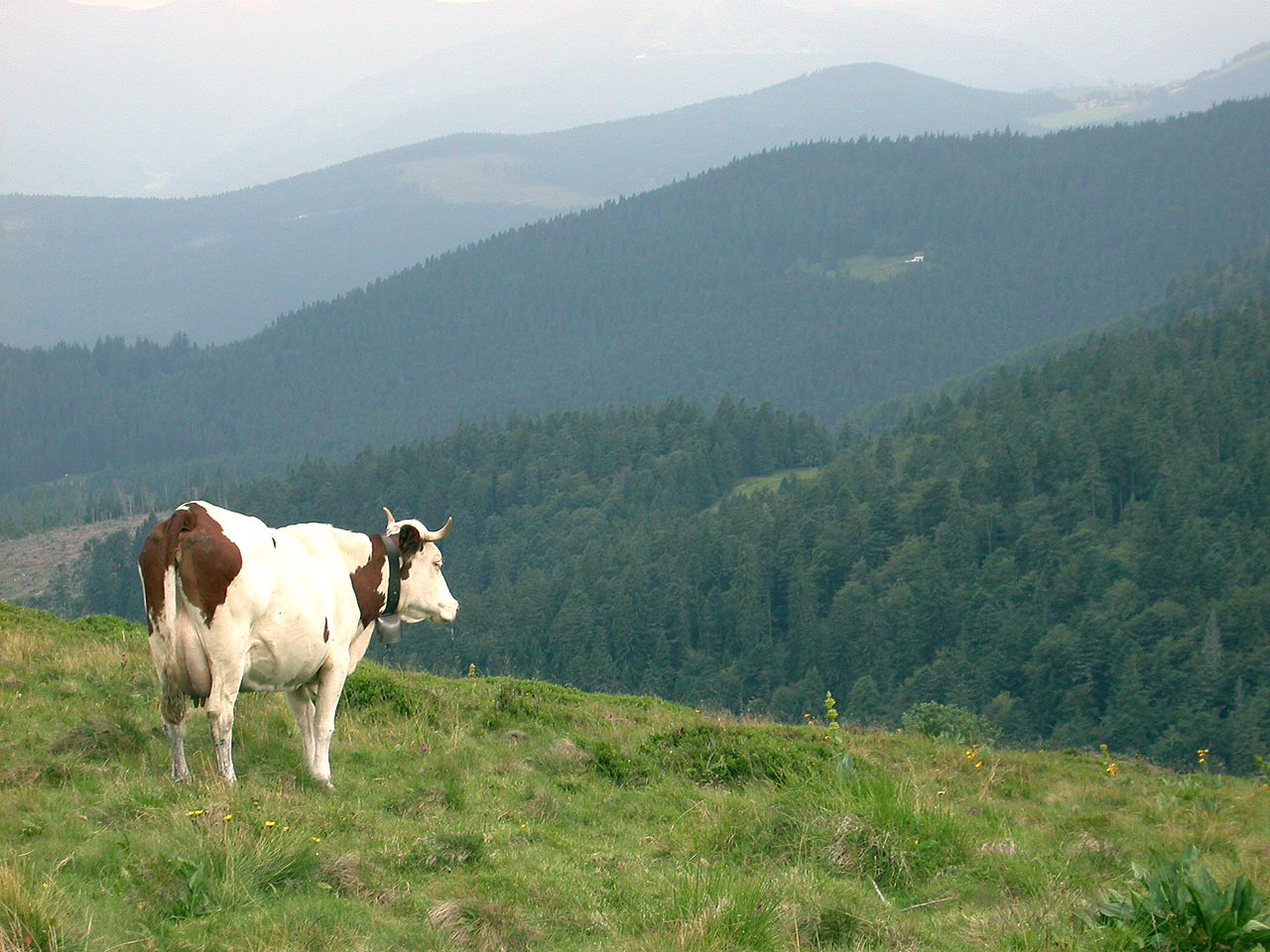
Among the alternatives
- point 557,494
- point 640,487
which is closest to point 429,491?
point 557,494

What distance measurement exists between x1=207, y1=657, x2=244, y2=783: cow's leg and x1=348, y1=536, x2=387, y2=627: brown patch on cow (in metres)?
2.30

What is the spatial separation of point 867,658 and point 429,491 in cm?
9076

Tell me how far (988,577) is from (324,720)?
119888 mm

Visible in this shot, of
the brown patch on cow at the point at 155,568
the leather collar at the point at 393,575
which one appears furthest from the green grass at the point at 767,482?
the brown patch on cow at the point at 155,568

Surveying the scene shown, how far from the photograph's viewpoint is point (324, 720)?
1229cm

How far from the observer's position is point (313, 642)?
476 inches

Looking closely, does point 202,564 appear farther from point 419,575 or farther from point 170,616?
point 419,575

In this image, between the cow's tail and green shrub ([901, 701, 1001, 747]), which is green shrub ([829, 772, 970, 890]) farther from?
green shrub ([901, 701, 1001, 747])

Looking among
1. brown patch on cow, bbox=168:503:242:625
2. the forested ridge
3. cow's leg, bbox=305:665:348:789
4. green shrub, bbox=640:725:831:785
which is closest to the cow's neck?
cow's leg, bbox=305:665:348:789

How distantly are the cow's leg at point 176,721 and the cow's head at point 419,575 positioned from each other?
3.19m

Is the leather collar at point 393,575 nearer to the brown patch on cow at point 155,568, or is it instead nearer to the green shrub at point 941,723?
the brown patch on cow at point 155,568

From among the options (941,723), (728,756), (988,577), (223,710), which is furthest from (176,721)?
(988,577)

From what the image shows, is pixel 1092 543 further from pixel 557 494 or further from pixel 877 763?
pixel 877 763

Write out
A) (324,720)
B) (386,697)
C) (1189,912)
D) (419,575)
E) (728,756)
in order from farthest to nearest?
1. (386,697)
2. (419,575)
3. (728,756)
4. (324,720)
5. (1189,912)
